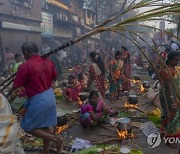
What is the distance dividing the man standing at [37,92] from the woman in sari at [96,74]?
407 centimetres

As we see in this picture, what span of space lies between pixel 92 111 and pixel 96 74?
2557 mm

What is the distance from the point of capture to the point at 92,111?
5.40 m

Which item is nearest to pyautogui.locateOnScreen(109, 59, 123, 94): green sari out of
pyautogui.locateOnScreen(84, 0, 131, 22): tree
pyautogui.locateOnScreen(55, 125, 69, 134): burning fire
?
pyautogui.locateOnScreen(55, 125, 69, 134): burning fire

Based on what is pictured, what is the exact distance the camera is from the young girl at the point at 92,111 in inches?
212

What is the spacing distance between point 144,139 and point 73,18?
23635mm

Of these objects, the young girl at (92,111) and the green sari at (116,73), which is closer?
the young girl at (92,111)

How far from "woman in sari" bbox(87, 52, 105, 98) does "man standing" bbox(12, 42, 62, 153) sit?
160 inches

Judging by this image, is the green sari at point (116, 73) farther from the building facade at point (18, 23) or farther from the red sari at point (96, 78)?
the building facade at point (18, 23)

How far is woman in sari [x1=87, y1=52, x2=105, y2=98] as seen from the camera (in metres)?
7.79

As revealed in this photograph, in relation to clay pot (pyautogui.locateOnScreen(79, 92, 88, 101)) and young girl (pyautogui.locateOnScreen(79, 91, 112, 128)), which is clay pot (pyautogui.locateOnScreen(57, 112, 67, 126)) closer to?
young girl (pyautogui.locateOnScreen(79, 91, 112, 128))

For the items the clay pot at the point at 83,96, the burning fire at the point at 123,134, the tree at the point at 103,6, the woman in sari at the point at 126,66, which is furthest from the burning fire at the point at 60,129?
the tree at the point at 103,6

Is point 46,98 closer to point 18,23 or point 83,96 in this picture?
point 83,96

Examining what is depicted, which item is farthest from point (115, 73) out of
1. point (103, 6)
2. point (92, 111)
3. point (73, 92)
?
point (103, 6)

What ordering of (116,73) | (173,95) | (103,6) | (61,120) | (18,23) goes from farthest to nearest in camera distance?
(103,6) < (18,23) < (116,73) < (61,120) < (173,95)
